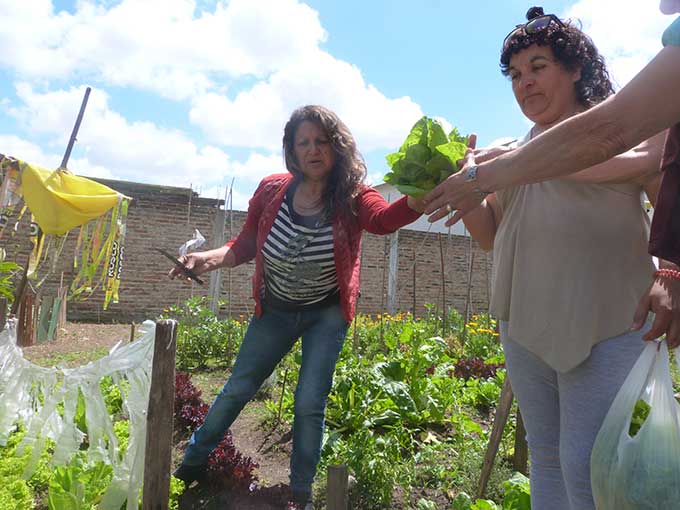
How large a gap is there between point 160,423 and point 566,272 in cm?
156

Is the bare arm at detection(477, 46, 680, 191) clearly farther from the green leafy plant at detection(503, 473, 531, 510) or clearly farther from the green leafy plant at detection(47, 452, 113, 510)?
the green leafy plant at detection(47, 452, 113, 510)

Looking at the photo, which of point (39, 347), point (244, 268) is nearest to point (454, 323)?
point (244, 268)

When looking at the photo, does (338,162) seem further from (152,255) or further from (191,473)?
(152,255)

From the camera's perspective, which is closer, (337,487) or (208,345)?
(337,487)

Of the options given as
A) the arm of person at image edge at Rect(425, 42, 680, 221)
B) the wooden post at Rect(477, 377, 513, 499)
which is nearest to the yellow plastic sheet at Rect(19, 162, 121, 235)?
the wooden post at Rect(477, 377, 513, 499)

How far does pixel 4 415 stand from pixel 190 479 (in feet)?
3.23

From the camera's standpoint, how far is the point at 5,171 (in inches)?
183

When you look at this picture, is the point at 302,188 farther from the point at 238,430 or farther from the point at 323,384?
the point at 238,430

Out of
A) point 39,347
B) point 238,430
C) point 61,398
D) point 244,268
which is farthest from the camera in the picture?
point 244,268

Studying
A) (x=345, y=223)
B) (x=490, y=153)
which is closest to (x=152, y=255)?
(x=345, y=223)

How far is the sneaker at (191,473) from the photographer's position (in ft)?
9.23

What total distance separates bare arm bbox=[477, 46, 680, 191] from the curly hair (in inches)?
50.0

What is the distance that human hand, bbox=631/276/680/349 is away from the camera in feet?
4.03

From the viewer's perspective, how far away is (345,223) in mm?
2584
